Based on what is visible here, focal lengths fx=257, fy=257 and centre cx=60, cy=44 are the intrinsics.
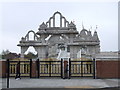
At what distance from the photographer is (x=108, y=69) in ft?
75.5

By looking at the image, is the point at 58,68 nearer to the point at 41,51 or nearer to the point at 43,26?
the point at 41,51

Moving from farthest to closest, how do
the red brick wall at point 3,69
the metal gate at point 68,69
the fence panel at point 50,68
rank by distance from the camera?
the red brick wall at point 3,69 < the fence panel at point 50,68 < the metal gate at point 68,69

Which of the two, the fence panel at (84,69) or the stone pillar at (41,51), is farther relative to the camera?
the stone pillar at (41,51)

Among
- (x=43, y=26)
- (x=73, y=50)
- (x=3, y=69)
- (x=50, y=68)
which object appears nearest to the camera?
(x=50, y=68)

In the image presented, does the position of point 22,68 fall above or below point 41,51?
below

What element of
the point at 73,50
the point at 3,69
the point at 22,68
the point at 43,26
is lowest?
the point at 3,69

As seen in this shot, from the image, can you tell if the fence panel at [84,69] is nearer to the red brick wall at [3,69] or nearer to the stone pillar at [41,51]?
the red brick wall at [3,69]

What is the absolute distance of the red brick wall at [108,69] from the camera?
22.9m

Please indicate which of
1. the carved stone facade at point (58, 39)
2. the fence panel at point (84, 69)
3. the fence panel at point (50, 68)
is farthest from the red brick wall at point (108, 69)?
the carved stone facade at point (58, 39)

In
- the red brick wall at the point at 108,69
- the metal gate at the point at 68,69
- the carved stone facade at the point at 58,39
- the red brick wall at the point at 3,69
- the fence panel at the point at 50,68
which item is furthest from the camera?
the carved stone facade at the point at 58,39

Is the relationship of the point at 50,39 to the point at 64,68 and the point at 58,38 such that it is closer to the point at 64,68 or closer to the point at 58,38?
the point at 58,38

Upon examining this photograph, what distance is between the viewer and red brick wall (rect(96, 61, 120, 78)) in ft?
75.1

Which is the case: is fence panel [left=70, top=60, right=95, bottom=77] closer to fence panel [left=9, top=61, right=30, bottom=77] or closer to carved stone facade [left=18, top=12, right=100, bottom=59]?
fence panel [left=9, top=61, right=30, bottom=77]

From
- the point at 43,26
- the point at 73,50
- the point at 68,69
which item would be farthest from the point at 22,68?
the point at 43,26
